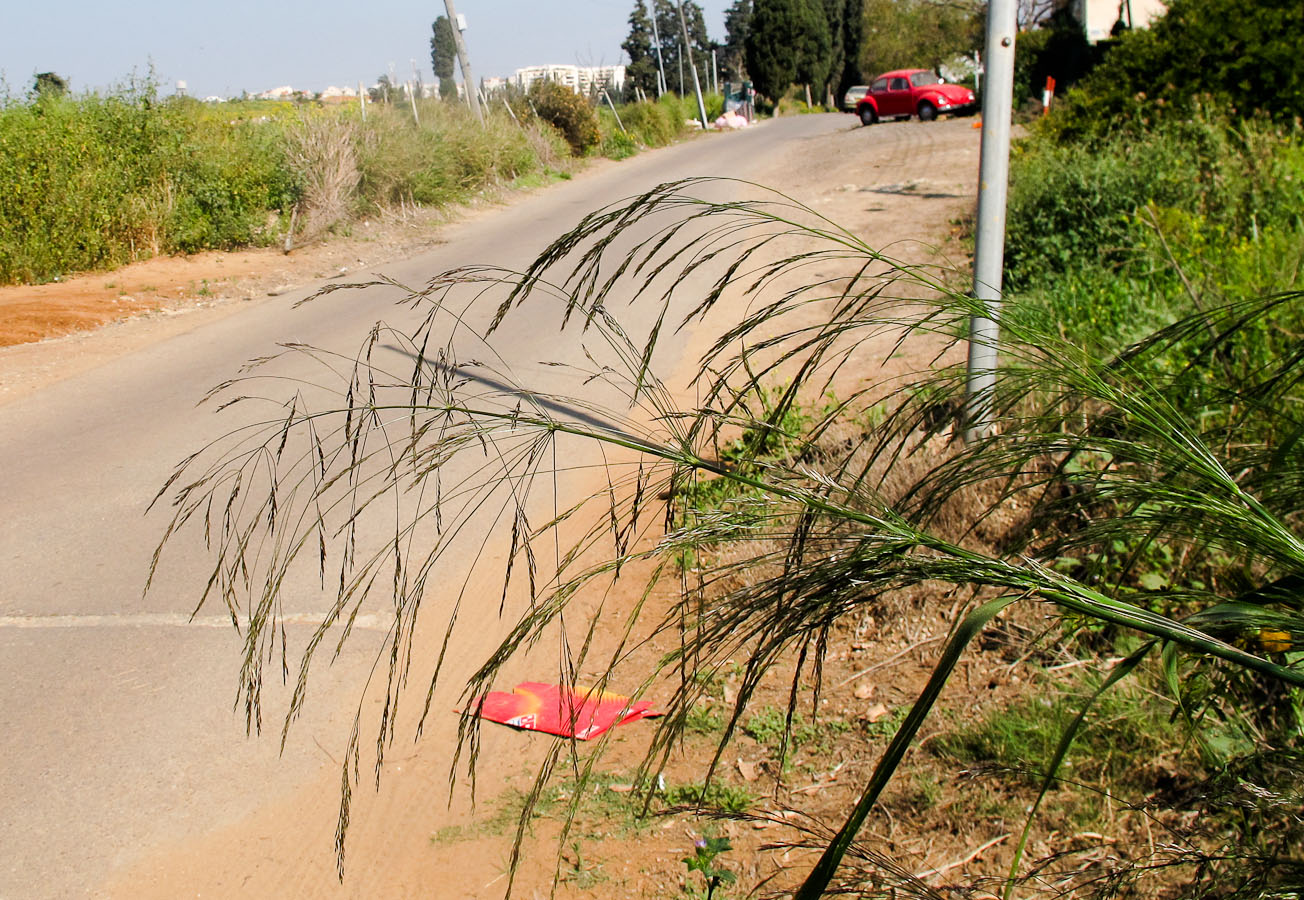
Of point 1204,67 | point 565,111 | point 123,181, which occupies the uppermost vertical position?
point 565,111

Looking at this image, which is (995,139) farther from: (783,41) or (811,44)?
(811,44)

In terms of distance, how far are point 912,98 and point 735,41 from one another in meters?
54.3

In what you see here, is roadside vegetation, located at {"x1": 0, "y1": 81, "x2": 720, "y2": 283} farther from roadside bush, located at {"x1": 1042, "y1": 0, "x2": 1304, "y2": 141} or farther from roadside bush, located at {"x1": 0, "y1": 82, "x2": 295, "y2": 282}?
roadside bush, located at {"x1": 1042, "y1": 0, "x2": 1304, "y2": 141}

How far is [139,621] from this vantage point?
171 inches

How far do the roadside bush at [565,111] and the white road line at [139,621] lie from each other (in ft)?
75.4

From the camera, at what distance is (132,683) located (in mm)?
3877

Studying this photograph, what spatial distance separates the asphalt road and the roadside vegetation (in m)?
5.39

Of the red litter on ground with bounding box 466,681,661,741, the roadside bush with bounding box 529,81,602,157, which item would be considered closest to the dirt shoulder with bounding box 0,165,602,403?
the red litter on ground with bounding box 466,681,661,741

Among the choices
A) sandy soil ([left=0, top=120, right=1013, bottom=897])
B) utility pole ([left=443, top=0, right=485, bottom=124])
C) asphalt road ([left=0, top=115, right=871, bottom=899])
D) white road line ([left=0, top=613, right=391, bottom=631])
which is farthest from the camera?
utility pole ([left=443, top=0, right=485, bottom=124])

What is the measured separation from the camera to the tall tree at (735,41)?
80875 mm

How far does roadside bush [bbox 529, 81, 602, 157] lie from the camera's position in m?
26.0

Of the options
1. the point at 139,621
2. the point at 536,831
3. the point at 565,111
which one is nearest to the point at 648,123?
the point at 565,111

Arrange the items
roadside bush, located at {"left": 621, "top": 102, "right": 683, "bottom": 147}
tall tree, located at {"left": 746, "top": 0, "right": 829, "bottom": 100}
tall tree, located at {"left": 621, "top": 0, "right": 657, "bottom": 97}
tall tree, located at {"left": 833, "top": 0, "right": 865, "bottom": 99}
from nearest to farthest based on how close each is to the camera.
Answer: roadside bush, located at {"left": 621, "top": 102, "right": 683, "bottom": 147}, tall tree, located at {"left": 746, "top": 0, "right": 829, "bottom": 100}, tall tree, located at {"left": 833, "top": 0, "right": 865, "bottom": 99}, tall tree, located at {"left": 621, "top": 0, "right": 657, "bottom": 97}

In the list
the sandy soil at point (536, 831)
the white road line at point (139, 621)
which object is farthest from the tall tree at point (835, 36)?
the sandy soil at point (536, 831)
